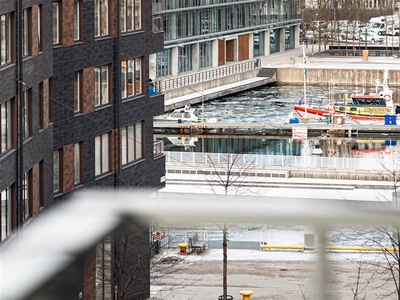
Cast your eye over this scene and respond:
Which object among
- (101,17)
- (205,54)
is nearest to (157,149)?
(101,17)

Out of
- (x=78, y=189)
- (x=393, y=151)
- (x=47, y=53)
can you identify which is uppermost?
(x=47, y=53)

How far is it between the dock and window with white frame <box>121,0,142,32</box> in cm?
3453

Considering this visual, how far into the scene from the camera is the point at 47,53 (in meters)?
19.3

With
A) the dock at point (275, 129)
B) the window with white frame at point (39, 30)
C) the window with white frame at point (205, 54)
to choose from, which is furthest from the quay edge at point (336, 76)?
the window with white frame at point (39, 30)

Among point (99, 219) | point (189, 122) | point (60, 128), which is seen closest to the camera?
point (99, 219)

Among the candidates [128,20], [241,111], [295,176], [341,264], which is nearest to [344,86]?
[241,111]

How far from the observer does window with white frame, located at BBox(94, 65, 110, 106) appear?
867 inches

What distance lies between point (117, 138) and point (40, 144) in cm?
386

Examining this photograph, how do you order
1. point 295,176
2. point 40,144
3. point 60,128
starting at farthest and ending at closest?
point 295,176 < point 60,128 < point 40,144

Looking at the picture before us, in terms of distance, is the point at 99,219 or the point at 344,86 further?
the point at 344,86

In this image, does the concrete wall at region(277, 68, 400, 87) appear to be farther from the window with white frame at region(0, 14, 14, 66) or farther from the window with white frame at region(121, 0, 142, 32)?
the window with white frame at region(0, 14, 14, 66)

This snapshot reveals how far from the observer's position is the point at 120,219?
2.69 metres

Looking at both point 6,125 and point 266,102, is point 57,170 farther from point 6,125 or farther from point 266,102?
point 266,102

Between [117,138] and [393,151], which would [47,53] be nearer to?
[117,138]
